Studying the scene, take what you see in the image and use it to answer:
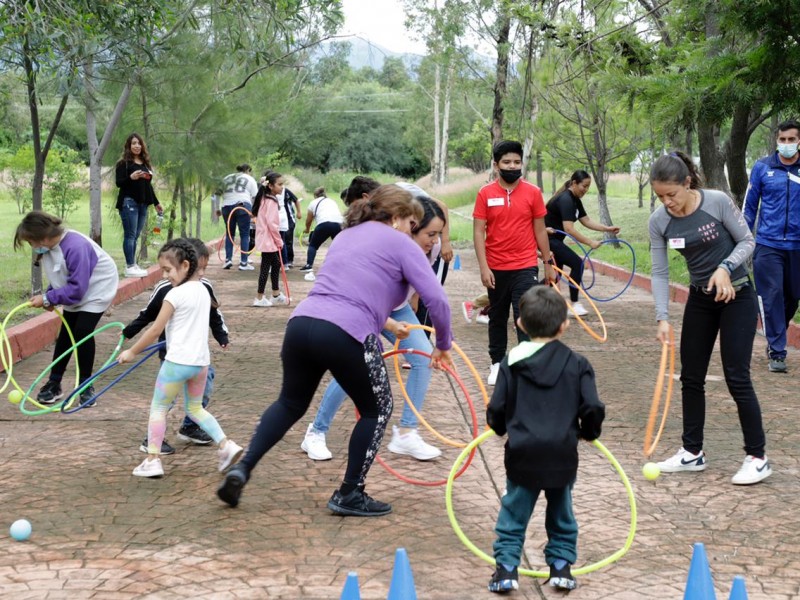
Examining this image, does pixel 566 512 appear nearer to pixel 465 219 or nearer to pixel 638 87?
pixel 638 87

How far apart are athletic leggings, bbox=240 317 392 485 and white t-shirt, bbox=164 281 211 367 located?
3.14 ft

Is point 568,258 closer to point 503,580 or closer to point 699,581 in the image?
point 503,580

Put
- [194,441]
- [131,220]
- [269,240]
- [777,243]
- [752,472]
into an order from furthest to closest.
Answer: [131,220]
[269,240]
[777,243]
[194,441]
[752,472]

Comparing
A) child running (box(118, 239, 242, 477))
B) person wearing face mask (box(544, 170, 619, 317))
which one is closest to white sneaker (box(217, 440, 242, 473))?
child running (box(118, 239, 242, 477))

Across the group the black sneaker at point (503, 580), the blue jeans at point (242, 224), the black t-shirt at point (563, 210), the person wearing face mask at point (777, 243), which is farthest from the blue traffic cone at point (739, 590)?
the blue jeans at point (242, 224)

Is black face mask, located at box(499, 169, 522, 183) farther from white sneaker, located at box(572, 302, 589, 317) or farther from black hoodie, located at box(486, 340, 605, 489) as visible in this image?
white sneaker, located at box(572, 302, 589, 317)

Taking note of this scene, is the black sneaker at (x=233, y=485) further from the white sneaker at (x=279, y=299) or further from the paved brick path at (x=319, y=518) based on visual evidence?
the white sneaker at (x=279, y=299)

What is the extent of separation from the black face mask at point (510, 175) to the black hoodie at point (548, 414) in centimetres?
392

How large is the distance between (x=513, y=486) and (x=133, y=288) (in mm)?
11143

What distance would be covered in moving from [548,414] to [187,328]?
2566mm

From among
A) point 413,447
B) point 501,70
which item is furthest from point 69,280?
point 501,70

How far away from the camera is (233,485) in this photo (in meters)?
5.15

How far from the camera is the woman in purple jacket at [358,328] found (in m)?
4.98

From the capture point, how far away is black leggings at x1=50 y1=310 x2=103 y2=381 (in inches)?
308
